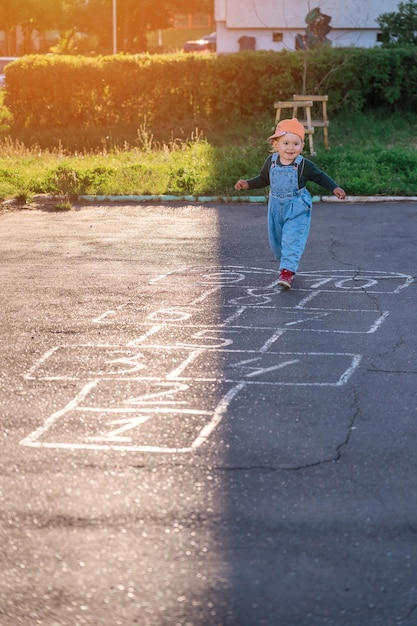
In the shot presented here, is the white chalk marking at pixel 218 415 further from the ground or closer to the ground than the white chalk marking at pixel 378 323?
further from the ground

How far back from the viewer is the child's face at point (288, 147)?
10047mm

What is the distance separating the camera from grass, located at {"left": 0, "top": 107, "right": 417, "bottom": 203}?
1761 cm

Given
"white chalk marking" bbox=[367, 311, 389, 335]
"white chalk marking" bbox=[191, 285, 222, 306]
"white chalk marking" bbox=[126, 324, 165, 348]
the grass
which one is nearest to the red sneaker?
"white chalk marking" bbox=[191, 285, 222, 306]

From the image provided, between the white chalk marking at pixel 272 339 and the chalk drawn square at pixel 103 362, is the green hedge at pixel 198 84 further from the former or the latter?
the chalk drawn square at pixel 103 362

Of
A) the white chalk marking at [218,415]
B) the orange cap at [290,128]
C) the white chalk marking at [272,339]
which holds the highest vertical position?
the orange cap at [290,128]

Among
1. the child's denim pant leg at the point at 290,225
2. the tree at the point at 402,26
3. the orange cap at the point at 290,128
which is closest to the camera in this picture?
the orange cap at the point at 290,128

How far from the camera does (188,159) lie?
20.1m

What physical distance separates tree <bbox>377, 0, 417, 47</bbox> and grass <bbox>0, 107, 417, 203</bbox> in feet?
19.0

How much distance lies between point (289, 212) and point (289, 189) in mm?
210

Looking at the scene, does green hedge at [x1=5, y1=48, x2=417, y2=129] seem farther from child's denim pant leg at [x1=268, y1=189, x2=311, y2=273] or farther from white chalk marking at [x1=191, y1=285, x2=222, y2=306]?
white chalk marking at [x1=191, y1=285, x2=222, y2=306]

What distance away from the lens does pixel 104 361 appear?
7.55 metres

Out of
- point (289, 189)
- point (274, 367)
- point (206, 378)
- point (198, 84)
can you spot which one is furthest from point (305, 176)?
point (198, 84)

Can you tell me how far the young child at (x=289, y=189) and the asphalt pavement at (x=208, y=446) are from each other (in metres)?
0.34

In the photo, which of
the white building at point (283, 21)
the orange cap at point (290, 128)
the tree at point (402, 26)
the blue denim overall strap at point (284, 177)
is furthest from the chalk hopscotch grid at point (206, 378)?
the white building at point (283, 21)
